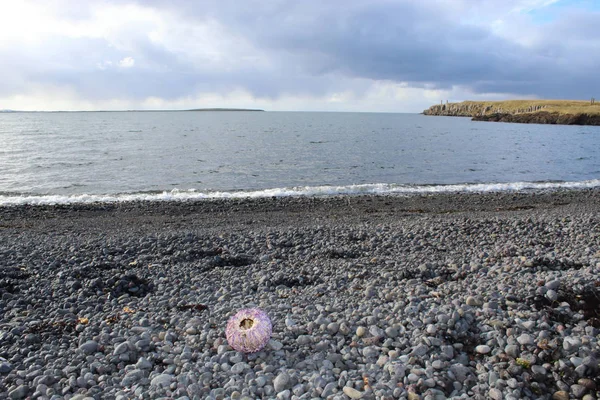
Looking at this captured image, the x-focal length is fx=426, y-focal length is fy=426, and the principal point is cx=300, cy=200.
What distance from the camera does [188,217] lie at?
17.7 m

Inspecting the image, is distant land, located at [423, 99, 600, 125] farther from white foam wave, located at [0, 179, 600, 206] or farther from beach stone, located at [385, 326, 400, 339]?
beach stone, located at [385, 326, 400, 339]

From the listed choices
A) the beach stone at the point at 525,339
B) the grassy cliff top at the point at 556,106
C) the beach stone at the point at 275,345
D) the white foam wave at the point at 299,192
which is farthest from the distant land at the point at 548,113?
the beach stone at the point at 275,345

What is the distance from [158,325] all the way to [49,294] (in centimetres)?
296

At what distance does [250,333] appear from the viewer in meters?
5.92

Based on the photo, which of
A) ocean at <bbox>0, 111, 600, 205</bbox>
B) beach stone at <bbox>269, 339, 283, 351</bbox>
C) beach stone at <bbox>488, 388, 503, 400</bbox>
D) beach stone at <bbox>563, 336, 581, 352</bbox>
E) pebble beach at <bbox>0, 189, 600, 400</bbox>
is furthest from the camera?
ocean at <bbox>0, 111, 600, 205</bbox>

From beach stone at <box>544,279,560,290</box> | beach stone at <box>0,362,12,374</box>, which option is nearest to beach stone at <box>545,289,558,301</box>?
beach stone at <box>544,279,560,290</box>

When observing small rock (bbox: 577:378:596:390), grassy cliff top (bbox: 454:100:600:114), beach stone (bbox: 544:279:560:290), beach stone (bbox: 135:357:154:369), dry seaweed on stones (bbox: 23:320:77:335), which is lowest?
dry seaweed on stones (bbox: 23:320:77:335)

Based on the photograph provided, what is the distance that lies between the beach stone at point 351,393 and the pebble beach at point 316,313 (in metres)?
0.02

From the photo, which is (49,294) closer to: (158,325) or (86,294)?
Answer: (86,294)

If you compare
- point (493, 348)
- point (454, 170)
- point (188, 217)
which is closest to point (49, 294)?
point (493, 348)

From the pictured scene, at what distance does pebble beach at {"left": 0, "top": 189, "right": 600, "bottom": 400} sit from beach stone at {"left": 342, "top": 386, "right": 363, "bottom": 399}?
2 centimetres

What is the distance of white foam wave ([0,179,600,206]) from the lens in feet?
69.8

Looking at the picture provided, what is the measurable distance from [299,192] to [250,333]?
17302mm

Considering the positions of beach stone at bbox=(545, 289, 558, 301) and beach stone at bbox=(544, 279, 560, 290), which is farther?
beach stone at bbox=(544, 279, 560, 290)
